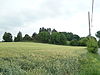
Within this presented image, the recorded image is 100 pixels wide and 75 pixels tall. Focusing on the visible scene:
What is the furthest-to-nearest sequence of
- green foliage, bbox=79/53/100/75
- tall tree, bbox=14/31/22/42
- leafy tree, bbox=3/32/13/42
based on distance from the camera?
tall tree, bbox=14/31/22/42, leafy tree, bbox=3/32/13/42, green foliage, bbox=79/53/100/75

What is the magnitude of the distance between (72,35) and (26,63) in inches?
3375

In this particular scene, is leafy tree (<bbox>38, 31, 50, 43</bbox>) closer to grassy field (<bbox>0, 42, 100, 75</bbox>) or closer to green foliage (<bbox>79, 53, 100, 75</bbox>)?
grassy field (<bbox>0, 42, 100, 75</bbox>)

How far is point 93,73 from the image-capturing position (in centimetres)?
770

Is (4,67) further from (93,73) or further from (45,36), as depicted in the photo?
(45,36)

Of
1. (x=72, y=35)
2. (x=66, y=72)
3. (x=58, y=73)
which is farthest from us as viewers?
(x=72, y=35)

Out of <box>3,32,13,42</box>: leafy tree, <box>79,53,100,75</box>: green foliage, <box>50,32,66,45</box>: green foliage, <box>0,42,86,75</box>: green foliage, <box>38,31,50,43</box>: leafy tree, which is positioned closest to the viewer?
<box>0,42,86,75</box>: green foliage

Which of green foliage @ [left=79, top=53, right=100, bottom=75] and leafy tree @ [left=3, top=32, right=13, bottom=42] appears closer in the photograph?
green foliage @ [left=79, top=53, right=100, bottom=75]

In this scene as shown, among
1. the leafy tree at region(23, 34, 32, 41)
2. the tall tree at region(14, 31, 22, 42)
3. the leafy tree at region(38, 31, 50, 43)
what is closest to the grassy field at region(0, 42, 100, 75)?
the leafy tree at region(38, 31, 50, 43)

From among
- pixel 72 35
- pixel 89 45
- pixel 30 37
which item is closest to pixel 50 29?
pixel 72 35

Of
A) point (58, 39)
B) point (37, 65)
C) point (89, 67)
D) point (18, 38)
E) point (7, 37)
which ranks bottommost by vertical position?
point (89, 67)

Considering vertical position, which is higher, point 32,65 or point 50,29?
point 50,29

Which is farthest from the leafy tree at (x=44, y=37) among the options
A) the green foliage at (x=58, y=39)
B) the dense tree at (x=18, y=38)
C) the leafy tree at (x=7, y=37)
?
the leafy tree at (x=7, y=37)

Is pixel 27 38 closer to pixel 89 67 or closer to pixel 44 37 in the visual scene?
pixel 44 37

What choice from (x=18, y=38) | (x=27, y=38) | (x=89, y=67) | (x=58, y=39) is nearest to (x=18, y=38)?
(x=18, y=38)
